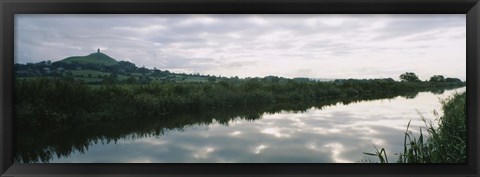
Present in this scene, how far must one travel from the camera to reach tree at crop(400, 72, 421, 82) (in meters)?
2.06

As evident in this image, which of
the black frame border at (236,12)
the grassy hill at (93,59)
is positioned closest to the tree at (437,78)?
the black frame border at (236,12)

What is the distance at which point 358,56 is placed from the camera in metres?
2.11

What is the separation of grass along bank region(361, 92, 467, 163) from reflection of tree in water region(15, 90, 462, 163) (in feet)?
0.60

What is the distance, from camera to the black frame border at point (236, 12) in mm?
1387

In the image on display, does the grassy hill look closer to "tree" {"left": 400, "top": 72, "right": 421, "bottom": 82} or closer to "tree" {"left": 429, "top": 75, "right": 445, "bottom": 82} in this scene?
"tree" {"left": 400, "top": 72, "right": 421, "bottom": 82}

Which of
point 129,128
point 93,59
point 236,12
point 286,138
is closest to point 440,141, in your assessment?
point 286,138

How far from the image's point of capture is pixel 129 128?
6.56 feet

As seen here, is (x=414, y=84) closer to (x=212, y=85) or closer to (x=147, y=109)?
(x=212, y=85)

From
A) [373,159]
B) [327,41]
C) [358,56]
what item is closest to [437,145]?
[373,159]

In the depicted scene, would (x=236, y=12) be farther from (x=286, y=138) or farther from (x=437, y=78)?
(x=437, y=78)

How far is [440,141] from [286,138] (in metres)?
0.80

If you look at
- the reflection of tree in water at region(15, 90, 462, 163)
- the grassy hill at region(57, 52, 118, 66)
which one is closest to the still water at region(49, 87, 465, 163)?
the reflection of tree in water at region(15, 90, 462, 163)

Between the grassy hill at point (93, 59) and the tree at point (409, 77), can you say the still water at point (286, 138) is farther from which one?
the grassy hill at point (93, 59)

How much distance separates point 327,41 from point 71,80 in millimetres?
1478
